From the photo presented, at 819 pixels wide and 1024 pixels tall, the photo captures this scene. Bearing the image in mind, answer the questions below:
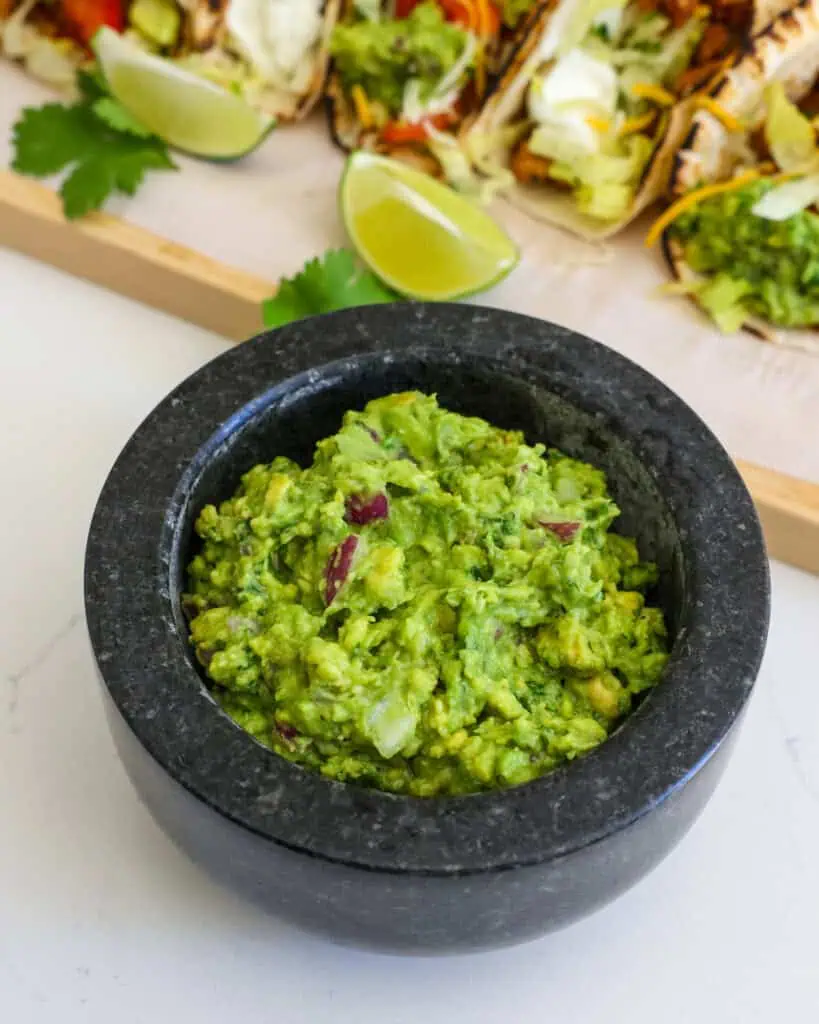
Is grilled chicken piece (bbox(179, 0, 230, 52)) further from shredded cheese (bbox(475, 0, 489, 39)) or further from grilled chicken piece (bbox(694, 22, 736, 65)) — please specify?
grilled chicken piece (bbox(694, 22, 736, 65))

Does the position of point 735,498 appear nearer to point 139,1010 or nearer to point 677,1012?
point 677,1012

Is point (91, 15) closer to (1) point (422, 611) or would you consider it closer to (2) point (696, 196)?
(2) point (696, 196)

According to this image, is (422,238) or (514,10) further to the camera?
(514,10)

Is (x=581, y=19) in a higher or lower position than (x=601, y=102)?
higher

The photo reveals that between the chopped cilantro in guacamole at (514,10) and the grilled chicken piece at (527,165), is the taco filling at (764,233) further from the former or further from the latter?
the chopped cilantro in guacamole at (514,10)

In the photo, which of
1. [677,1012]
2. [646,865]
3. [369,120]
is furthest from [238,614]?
[369,120]

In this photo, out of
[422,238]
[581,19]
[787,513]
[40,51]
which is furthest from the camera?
[40,51]

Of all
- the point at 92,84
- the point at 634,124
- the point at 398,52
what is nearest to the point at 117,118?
the point at 92,84
